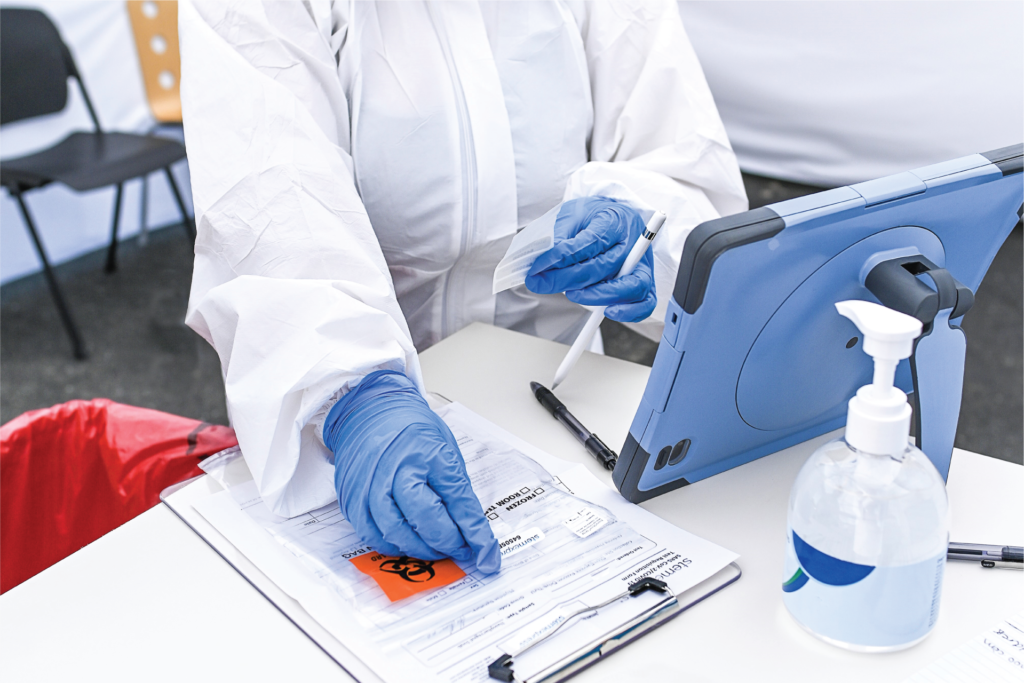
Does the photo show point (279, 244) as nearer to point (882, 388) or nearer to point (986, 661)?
point (882, 388)

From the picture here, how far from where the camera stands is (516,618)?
1.79 ft

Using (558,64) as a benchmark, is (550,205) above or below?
below

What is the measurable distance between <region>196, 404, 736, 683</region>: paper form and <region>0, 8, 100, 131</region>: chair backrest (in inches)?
92.3

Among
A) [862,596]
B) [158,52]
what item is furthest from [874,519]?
[158,52]

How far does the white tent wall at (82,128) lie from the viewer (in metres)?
2.63

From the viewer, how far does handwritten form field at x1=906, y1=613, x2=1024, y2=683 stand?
50cm

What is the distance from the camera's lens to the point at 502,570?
593 millimetres

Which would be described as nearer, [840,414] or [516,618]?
[516,618]

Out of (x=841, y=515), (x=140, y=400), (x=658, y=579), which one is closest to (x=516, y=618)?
(x=658, y=579)

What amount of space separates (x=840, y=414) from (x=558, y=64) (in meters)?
0.56

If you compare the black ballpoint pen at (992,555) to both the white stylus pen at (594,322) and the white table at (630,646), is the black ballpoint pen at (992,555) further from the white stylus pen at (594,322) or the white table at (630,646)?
the white stylus pen at (594,322)

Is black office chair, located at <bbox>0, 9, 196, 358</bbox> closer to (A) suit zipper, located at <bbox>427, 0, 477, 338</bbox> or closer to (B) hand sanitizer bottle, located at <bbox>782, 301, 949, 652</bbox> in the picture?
(A) suit zipper, located at <bbox>427, 0, 477, 338</bbox>

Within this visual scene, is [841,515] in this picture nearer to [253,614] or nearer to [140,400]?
[253,614]

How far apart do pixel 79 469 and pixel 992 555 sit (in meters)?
0.98
